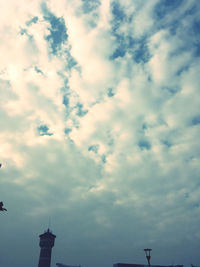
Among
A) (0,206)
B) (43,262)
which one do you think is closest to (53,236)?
(43,262)

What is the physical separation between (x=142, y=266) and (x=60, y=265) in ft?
157

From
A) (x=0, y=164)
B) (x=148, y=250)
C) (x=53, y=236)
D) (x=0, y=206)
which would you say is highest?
(x=53, y=236)

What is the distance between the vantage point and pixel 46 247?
10025 cm

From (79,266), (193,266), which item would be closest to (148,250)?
(193,266)

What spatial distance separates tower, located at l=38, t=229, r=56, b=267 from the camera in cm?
9781

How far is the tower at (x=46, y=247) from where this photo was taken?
97.8m

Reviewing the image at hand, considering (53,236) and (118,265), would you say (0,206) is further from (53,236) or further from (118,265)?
(53,236)

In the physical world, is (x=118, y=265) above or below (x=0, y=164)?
below

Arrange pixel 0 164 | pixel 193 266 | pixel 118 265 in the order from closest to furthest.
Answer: pixel 0 164 < pixel 118 265 < pixel 193 266

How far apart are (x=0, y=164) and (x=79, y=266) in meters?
104

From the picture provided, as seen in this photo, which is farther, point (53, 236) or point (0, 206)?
point (53, 236)

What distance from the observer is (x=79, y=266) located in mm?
112625

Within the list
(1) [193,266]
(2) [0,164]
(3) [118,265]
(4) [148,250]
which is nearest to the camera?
(4) [148,250]

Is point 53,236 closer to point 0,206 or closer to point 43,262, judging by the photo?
point 43,262
